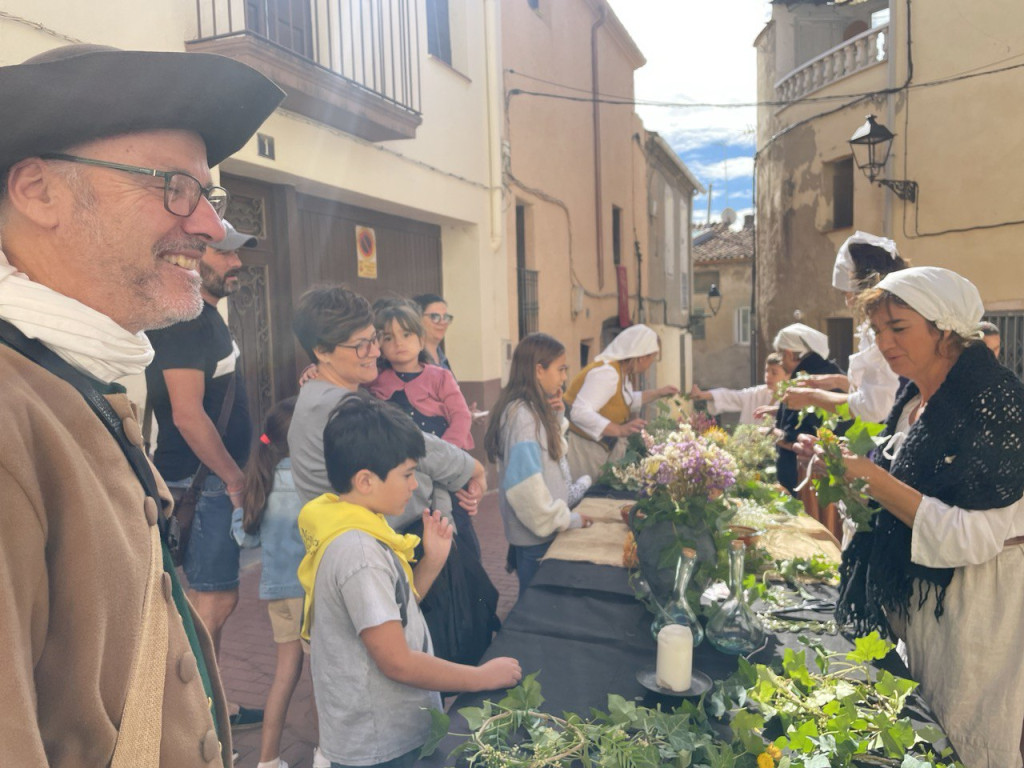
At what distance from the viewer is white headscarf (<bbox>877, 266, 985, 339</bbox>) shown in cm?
208

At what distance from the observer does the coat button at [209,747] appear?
0.96 metres

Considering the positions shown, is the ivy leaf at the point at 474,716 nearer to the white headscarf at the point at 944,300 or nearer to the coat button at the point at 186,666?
the coat button at the point at 186,666

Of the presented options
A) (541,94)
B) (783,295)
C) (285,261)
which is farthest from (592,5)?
(285,261)

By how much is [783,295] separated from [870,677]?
13.5 metres

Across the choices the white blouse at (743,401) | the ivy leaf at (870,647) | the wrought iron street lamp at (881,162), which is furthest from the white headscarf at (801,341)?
the wrought iron street lamp at (881,162)

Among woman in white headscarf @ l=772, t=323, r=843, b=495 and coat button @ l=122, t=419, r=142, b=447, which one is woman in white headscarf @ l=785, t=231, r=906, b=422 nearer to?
woman in white headscarf @ l=772, t=323, r=843, b=495

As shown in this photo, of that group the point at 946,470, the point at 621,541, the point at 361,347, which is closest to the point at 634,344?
the point at 621,541

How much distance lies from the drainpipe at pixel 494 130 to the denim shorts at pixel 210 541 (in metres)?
5.45

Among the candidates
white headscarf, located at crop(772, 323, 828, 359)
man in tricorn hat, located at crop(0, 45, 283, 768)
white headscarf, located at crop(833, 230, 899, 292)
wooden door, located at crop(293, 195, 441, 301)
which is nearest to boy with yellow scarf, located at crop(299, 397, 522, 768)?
man in tricorn hat, located at crop(0, 45, 283, 768)

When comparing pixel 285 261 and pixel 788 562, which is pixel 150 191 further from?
pixel 285 261

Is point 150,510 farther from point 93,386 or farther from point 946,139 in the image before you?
point 946,139

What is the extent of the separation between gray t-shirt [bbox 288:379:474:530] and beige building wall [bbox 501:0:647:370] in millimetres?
5828

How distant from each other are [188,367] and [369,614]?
1.39 metres

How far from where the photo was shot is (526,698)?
150 centimetres
